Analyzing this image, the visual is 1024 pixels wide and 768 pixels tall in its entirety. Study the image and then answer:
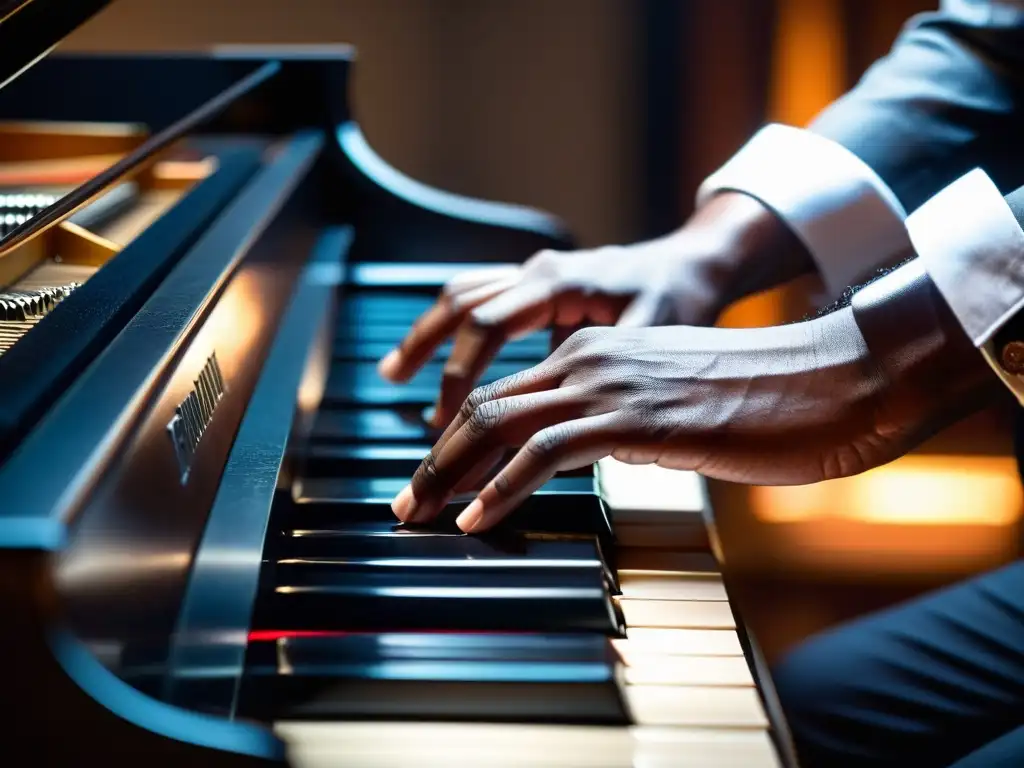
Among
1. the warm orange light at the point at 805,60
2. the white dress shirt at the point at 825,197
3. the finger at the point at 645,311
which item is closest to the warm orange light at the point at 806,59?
the warm orange light at the point at 805,60

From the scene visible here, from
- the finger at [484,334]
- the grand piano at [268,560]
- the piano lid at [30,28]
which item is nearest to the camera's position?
the grand piano at [268,560]

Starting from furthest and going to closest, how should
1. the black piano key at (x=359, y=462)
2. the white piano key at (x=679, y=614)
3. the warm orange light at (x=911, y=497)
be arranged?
the warm orange light at (x=911, y=497)
the black piano key at (x=359, y=462)
the white piano key at (x=679, y=614)

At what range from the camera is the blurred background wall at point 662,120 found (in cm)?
240

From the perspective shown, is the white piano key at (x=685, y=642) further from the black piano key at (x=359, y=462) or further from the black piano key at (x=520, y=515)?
the black piano key at (x=359, y=462)

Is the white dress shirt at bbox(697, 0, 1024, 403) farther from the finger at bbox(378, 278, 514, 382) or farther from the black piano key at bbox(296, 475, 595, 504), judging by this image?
the black piano key at bbox(296, 475, 595, 504)

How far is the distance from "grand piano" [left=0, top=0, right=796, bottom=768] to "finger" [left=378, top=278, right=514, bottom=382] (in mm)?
24

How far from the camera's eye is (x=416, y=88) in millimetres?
2703

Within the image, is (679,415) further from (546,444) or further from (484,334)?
(484,334)

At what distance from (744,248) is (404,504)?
0.54 metres

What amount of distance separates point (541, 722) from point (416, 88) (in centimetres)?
232

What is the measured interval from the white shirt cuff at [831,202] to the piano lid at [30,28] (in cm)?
74

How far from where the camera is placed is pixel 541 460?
2.44ft

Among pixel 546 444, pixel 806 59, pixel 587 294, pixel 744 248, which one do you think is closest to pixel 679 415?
pixel 546 444

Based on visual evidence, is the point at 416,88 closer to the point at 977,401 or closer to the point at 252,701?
the point at 977,401
